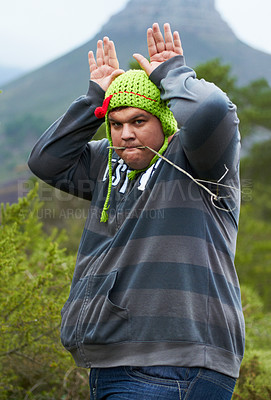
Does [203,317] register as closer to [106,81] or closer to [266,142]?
[106,81]

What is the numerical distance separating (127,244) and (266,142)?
16368 millimetres

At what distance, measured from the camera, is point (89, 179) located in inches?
93.4

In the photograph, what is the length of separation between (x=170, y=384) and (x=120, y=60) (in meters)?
40.0

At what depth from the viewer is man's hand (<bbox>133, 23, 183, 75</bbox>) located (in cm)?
209

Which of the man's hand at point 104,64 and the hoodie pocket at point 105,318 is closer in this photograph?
the hoodie pocket at point 105,318

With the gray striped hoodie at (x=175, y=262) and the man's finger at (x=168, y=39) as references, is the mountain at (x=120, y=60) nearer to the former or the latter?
the man's finger at (x=168, y=39)

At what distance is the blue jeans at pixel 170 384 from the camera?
1.69 metres

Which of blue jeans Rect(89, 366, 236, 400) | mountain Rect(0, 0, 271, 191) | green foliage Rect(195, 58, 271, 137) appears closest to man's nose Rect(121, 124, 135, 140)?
blue jeans Rect(89, 366, 236, 400)

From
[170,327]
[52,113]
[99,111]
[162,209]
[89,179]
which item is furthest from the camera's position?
[52,113]

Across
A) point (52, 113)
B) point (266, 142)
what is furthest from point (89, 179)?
point (52, 113)

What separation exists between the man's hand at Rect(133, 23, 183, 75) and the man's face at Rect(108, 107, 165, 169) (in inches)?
7.6

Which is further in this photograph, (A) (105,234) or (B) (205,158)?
(A) (105,234)

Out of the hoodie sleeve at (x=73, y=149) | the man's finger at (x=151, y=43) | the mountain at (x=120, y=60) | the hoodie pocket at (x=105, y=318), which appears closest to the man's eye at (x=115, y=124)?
the hoodie sleeve at (x=73, y=149)

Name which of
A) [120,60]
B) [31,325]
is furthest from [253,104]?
[120,60]
